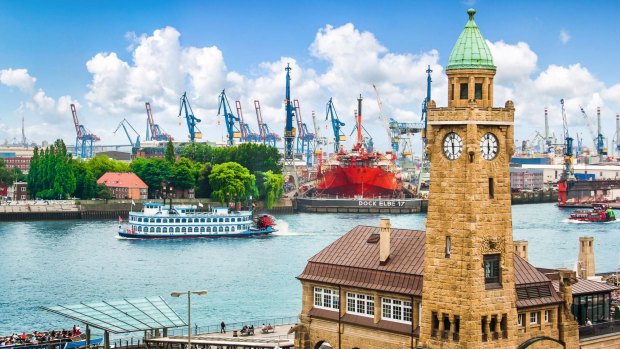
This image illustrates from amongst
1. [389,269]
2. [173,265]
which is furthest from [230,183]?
[389,269]

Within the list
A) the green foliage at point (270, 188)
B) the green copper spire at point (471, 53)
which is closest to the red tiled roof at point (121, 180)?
the green foliage at point (270, 188)

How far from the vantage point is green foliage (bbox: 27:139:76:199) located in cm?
16100

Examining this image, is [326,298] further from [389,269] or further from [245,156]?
[245,156]

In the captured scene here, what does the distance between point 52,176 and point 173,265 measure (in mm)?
73660

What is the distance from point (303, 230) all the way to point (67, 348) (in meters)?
83.9

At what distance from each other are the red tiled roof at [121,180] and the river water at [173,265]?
987 inches

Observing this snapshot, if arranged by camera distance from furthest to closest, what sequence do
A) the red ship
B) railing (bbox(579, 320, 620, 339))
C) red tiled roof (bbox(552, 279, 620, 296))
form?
the red ship → red tiled roof (bbox(552, 279, 620, 296)) → railing (bbox(579, 320, 620, 339))

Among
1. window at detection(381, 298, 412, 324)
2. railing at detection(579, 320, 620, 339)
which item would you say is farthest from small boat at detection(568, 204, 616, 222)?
window at detection(381, 298, 412, 324)

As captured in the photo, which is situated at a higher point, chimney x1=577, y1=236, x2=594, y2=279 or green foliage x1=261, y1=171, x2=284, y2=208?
green foliage x1=261, y1=171, x2=284, y2=208

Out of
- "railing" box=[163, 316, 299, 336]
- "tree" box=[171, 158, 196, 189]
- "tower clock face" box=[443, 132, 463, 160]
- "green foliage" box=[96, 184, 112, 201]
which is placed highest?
"tree" box=[171, 158, 196, 189]

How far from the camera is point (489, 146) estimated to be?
37062 mm

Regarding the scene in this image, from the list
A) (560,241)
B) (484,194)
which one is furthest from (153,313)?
(560,241)

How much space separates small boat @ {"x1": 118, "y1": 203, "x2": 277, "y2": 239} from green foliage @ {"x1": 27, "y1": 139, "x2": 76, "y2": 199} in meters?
38.5

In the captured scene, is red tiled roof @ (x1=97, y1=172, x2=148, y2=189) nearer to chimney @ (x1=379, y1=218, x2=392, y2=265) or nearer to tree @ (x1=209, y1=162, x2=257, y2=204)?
tree @ (x1=209, y1=162, x2=257, y2=204)
